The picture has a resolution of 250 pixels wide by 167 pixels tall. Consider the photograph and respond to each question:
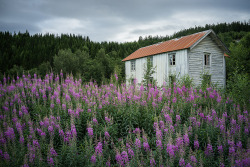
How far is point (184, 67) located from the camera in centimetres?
1853

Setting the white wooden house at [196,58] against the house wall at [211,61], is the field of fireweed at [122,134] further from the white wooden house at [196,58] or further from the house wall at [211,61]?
the house wall at [211,61]

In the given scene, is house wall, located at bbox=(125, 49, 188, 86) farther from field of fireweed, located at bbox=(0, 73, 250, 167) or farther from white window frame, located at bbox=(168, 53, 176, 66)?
field of fireweed, located at bbox=(0, 73, 250, 167)

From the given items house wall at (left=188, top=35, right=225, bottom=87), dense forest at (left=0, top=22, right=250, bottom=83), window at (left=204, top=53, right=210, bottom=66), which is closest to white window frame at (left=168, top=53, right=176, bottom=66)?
house wall at (left=188, top=35, right=225, bottom=87)

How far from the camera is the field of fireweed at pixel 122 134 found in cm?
314

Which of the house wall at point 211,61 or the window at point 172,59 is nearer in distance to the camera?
the house wall at point 211,61

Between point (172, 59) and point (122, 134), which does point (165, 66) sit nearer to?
point (172, 59)

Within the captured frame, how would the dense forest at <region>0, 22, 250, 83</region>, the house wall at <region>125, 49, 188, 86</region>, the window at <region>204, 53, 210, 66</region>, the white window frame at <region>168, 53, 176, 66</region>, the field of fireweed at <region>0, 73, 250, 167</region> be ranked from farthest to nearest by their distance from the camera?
the dense forest at <region>0, 22, 250, 83</region> < the white window frame at <region>168, 53, 176, 66</region> < the window at <region>204, 53, 210, 66</region> < the house wall at <region>125, 49, 188, 86</region> < the field of fireweed at <region>0, 73, 250, 167</region>

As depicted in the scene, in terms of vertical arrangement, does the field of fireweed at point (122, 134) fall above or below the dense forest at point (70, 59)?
below

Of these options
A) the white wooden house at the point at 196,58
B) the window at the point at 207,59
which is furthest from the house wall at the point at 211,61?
the window at the point at 207,59

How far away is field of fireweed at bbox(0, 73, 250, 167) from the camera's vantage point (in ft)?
10.3

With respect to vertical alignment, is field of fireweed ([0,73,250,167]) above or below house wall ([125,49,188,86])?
below

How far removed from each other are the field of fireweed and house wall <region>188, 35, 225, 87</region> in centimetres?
1228

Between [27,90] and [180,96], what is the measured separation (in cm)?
651

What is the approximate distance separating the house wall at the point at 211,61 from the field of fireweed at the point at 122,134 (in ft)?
40.3
